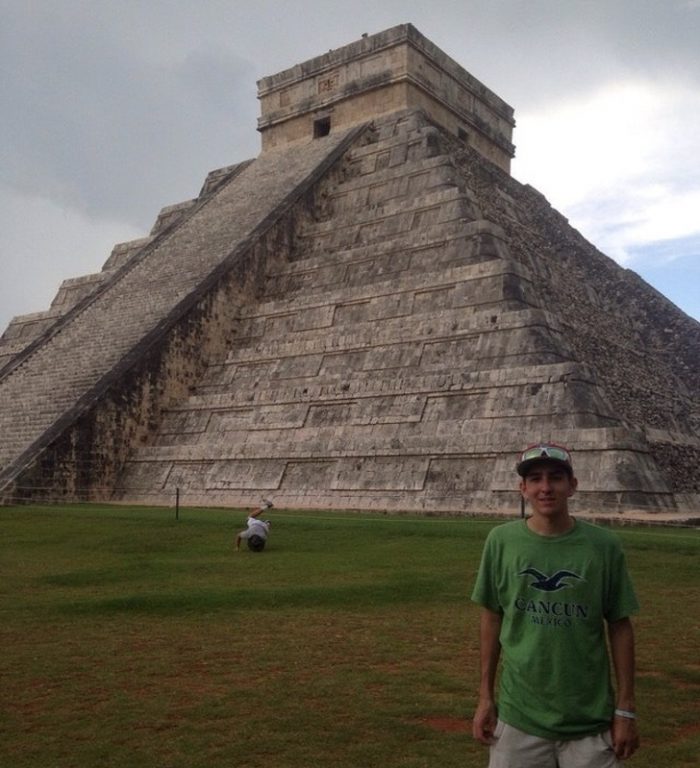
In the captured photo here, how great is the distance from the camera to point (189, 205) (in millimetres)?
29000

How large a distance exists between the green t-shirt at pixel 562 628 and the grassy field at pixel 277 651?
1.54 metres

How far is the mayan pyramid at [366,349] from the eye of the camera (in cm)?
1476

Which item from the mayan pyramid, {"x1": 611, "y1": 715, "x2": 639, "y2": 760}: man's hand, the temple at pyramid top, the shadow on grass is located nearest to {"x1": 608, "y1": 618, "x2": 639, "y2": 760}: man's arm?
{"x1": 611, "y1": 715, "x2": 639, "y2": 760}: man's hand

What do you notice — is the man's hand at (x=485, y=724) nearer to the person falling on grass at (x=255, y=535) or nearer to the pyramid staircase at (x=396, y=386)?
the person falling on grass at (x=255, y=535)

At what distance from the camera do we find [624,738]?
2.89 meters

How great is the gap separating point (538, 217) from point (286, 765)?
22.8 meters

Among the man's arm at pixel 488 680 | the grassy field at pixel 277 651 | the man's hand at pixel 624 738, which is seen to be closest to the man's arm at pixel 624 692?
the man's hand at pixel 624 738

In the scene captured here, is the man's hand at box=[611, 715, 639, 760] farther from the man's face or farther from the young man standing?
the man's face

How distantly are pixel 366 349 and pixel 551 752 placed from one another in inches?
571

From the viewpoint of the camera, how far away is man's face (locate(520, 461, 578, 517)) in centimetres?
311

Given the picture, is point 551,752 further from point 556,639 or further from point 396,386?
point 396,386

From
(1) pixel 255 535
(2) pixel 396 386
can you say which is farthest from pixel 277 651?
(2) pixel 396 386

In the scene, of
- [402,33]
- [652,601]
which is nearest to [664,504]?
[652,601]

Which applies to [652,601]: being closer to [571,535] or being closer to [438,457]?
[571,535]
